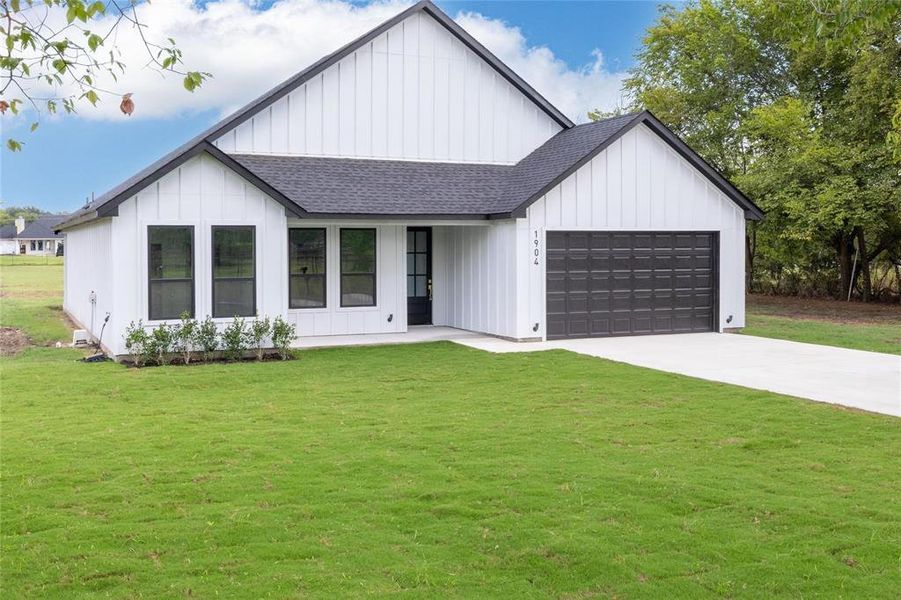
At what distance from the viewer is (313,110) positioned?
19578 millimetres

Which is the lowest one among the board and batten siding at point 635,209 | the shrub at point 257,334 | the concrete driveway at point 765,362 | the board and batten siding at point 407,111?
the concrete driveway at point 765,362

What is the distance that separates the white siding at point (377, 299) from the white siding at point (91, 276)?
3.59 metres

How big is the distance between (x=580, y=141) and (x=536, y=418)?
10.6m

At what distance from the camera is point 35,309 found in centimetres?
2803

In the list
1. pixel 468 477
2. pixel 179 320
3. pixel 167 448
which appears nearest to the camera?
pixel 468 477

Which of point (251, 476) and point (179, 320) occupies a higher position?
point (179, 320)

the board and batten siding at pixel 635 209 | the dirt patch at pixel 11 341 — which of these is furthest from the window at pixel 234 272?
the board and batten siding at pixel 635 209

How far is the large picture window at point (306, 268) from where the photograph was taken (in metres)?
18.4

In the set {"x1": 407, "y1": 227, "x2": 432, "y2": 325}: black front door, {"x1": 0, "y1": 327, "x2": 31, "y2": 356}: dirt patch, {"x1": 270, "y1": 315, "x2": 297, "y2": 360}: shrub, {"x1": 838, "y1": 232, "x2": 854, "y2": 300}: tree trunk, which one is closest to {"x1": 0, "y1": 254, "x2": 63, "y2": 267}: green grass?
{"x1": 0, "y1": 327, "x2": 31, "y2": 356}: dirt patch

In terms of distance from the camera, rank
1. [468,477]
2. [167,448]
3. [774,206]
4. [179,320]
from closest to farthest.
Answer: [468,477], [167,448], [179,320], [774,206]

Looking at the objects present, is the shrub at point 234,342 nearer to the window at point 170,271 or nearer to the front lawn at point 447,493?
the window at point 170,271

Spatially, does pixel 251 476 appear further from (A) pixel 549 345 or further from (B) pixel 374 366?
(A) pixel 549 345

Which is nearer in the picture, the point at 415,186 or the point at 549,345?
the point at 549,345

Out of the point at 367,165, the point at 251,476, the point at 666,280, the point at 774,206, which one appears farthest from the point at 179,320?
the point at 774,206
